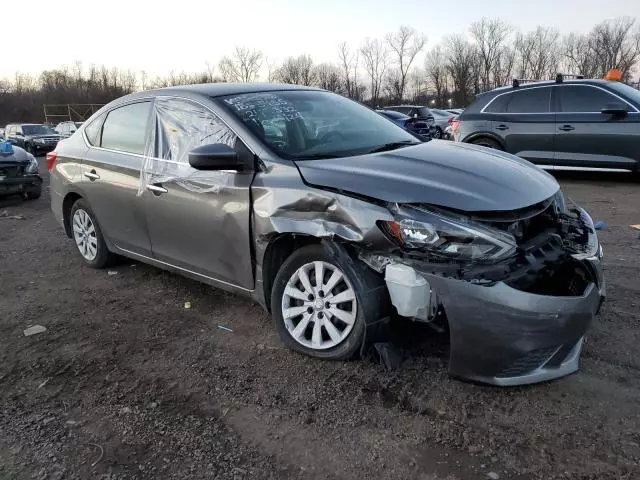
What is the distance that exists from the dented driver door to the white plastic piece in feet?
3.43

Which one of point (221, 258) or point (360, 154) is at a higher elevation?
point (360, 154)

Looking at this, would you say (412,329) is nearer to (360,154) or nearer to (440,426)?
(440,426)

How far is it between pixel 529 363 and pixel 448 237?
0.71 metres

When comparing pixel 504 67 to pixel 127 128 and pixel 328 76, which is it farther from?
pixel 127 128

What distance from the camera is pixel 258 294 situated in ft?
11.2

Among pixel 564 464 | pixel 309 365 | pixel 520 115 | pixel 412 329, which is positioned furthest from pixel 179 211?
pixel 520 115

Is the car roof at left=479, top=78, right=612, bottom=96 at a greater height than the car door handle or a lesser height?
greater

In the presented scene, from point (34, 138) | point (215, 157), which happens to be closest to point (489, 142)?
point (215, 157)

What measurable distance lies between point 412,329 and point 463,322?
32.6 inches

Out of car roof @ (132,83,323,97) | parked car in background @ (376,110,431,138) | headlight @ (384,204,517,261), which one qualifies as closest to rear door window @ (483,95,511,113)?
parked car in background @ (376,110,431,138)

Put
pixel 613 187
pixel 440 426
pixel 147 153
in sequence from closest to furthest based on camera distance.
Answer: pixel 440 426 < pixel 147 153 < pixel 613 187

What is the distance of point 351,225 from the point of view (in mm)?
2836

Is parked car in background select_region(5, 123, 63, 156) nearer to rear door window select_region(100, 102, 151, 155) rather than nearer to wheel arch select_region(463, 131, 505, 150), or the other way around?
wheel arch select_region(463, 131, 505, 150)

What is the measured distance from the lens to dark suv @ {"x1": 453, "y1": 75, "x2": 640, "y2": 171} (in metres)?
8.26
